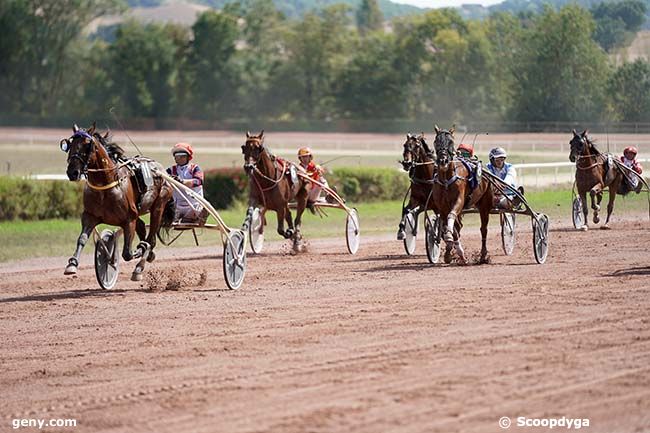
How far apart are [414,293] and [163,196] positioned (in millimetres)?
3028

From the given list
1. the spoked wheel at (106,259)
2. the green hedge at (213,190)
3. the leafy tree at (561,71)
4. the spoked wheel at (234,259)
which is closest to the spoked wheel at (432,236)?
the spoked wheel at (234,259)

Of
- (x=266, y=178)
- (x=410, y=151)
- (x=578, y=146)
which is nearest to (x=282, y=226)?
(x=266, y=178)

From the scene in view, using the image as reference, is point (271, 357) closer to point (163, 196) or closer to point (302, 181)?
point (163, 196)

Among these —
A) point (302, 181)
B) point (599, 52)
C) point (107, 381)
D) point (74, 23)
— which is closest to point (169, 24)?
point (74, 23)

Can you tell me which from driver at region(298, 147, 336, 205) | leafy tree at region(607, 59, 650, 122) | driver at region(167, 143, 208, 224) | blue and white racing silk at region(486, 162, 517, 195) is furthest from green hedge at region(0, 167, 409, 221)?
leafy tree at region(607, 59, 650, 122)

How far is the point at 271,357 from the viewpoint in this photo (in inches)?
306

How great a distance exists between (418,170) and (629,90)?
26763 mm

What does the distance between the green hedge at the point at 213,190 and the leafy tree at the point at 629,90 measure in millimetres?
14829

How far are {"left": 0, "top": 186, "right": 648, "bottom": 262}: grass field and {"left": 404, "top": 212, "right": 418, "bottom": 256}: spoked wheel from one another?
3061 mm

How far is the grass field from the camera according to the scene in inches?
688

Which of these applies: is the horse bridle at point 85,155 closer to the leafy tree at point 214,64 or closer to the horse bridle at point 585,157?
the horse bridle at point 585,157

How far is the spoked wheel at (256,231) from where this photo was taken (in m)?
16.1

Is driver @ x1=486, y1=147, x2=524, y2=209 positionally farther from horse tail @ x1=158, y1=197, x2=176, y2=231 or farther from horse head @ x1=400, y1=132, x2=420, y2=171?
horse tail @ x1=158, y1=197, x2=176, y2=231

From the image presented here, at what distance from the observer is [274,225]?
21.0m
